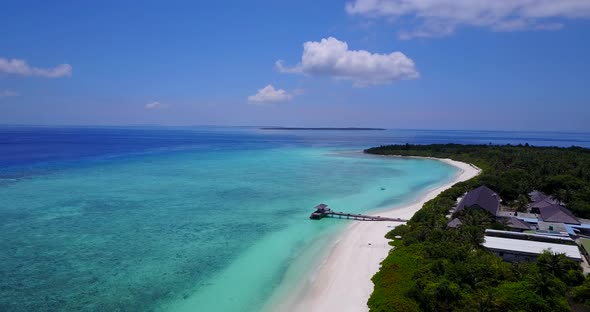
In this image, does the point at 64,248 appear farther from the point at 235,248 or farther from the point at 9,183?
the point at 9,183

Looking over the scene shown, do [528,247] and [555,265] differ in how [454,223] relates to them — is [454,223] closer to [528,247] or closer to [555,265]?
[528,247]

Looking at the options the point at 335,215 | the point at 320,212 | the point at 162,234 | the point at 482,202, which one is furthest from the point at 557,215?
the point at 162,234

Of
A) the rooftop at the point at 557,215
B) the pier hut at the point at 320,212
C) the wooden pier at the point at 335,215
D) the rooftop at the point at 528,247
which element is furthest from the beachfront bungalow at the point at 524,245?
the pier hut at the point at 320,212

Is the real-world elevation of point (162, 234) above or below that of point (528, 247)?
below

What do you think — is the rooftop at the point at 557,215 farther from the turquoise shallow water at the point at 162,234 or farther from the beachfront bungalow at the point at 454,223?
the turquoise shallow water at the point at 162,234

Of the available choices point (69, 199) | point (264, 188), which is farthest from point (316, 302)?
point (69, 199)

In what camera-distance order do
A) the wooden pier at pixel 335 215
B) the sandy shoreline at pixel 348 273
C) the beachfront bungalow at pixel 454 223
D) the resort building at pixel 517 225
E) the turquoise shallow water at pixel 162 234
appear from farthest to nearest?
the wooden pier at pixel 335 215
the resort building at pixel 517 225
the beachfront bungalow at pixel 454 223
the turquoise shallow water at pixel 162 234
the sandy shoreline at pixel 348 273
